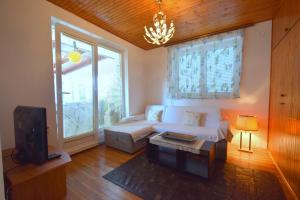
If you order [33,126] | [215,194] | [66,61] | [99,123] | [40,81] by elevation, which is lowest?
[215,194]

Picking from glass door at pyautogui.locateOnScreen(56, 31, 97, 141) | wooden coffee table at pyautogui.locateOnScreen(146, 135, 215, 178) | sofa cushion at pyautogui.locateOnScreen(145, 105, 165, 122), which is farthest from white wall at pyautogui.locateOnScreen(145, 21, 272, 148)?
glass door at pyautogui.locateOnScreen(56, 31, 97, 141)

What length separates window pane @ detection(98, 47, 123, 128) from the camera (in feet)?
10.5

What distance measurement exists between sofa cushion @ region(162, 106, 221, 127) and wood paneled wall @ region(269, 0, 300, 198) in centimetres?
94

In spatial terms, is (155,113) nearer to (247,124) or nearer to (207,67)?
(207,67)

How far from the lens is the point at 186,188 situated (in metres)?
1.66

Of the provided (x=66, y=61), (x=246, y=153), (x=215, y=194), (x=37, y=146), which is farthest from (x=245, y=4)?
(x=37, y=146)

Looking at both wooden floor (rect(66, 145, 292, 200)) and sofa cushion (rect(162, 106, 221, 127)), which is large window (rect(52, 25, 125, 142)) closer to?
wooden floor (rect(66, 145, 292, 200))

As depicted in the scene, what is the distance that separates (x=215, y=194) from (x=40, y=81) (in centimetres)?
272

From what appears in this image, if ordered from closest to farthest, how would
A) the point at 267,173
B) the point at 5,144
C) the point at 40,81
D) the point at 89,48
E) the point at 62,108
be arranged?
1. the point at 5,144
2. the point at 267,173
3. the point at 40,81
4. the point at 62,108
5. the point at 89,48

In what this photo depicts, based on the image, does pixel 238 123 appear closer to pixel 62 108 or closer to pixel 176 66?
pixel 176 66

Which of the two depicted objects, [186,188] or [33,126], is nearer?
[33,126]

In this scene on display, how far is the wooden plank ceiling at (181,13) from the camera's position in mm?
2201

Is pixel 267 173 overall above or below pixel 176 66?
below

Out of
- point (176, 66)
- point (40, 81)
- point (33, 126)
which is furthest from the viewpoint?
point (176, 66)
